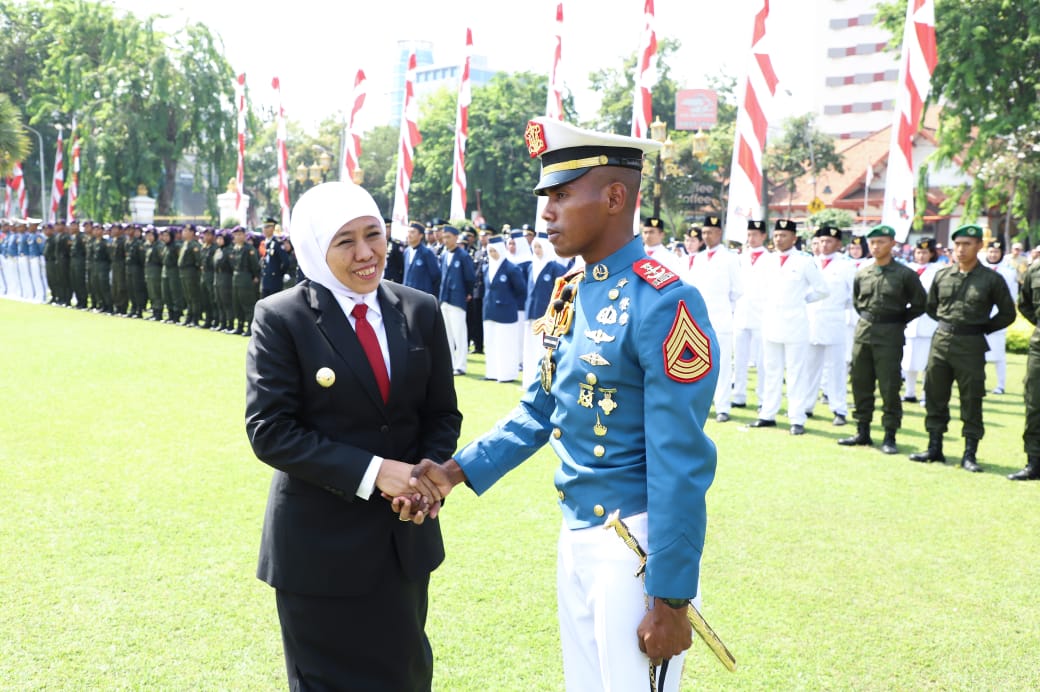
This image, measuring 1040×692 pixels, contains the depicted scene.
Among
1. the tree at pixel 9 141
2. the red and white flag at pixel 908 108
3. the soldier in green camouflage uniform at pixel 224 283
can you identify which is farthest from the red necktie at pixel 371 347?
the tree at pixel 9 141

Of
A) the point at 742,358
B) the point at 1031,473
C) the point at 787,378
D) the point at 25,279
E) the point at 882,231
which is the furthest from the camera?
the point at 25,279

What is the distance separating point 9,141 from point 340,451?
26.8 meters

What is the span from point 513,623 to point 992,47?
1273 inches

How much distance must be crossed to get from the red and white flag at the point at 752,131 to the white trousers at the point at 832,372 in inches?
63.3

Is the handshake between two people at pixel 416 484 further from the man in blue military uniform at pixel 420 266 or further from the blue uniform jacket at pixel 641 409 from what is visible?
the man in blue military uniform at pixel 420 266

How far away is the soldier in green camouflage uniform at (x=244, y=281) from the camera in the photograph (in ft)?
56.1

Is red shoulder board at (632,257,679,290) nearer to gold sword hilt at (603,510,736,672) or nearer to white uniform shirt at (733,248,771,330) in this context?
gold sword hilt at (603,510,736,672)

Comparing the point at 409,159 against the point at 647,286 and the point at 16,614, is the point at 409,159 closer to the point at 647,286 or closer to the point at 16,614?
the point at 16,614

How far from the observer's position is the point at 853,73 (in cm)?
7906

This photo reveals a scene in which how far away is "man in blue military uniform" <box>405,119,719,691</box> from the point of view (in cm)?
208

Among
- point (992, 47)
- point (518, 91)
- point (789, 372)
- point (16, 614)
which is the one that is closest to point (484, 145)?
point (518, 91)

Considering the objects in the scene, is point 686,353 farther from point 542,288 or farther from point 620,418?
point 542,288

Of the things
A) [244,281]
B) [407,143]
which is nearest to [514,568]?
[407,143]

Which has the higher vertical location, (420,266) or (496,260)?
(496,260)
